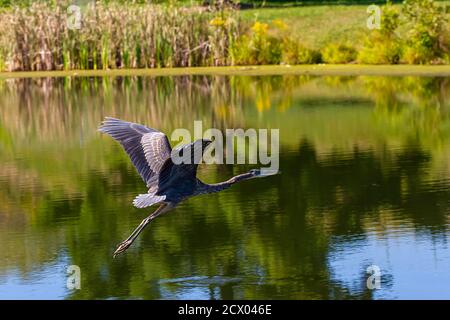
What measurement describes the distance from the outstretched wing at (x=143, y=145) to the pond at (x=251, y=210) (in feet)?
3.10

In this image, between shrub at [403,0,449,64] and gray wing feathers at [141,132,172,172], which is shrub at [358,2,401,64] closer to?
shrub at [403,0,449,64]

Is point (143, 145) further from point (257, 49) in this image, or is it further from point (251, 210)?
point (257, 49)

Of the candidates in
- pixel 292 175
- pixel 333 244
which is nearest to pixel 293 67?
pixel 292 175

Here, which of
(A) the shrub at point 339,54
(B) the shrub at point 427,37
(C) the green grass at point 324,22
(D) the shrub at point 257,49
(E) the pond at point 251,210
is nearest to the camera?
(E) the pond at point 251,210

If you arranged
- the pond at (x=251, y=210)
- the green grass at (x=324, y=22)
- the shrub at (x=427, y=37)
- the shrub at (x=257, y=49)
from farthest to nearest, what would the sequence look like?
the green grass at (x=324, y=22)
the shrub at (x=257, y=49)
the shrub at (x=427, y=37)
the pond at (x=251, y=210)

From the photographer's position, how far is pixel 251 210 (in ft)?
44.3

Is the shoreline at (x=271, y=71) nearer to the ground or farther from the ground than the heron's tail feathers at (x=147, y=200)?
nearer to the ground

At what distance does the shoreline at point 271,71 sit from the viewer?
28906 mm

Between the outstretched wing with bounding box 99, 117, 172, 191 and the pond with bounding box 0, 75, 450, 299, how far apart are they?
944mm

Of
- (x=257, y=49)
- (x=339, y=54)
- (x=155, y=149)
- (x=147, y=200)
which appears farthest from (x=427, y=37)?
(x=147, y=200)

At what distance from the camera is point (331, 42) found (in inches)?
1347

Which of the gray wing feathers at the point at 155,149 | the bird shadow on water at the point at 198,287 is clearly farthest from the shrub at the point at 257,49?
the gray wing feathers at the point at 155,149

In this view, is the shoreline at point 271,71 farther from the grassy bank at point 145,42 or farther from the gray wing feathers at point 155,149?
the gray wing feathers at point 155,149
